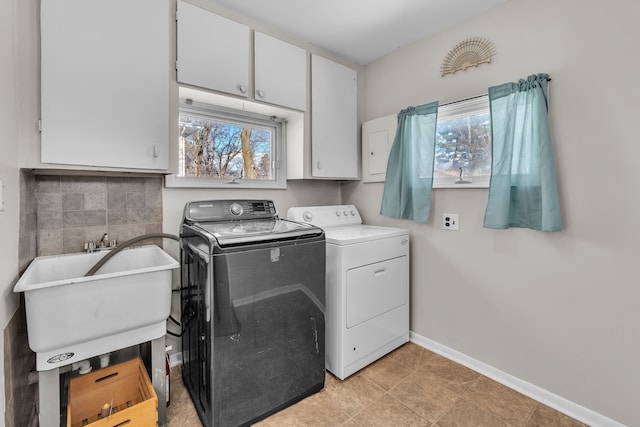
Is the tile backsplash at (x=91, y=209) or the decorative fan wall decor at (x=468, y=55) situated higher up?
the decorative fan wall decor at (x=468, y=55)

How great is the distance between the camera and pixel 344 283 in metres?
1.84

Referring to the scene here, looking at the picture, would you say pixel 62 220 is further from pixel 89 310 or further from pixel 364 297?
pixel 364 297

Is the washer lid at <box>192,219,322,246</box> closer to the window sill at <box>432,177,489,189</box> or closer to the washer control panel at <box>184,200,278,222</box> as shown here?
the washer control panel at <box>184,200,278,222</box>

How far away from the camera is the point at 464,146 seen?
6.88 ft

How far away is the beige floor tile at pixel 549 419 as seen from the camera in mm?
1536

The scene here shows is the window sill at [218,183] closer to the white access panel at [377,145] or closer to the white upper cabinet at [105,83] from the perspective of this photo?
the white upper cabinet at [105,83]

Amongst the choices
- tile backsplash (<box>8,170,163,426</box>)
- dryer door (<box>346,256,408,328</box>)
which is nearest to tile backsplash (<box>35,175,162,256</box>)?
tile backsplash (<box>8,170,163,426</box>)

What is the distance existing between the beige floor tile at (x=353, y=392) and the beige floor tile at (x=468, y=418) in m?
0.37

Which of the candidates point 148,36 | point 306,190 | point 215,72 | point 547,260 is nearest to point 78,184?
point 148,36

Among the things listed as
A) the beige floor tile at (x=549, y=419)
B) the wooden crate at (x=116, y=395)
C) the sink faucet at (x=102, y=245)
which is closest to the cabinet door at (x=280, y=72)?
the sink faucet at (x=102, y=245)

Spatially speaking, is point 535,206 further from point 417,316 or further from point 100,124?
point 100,124

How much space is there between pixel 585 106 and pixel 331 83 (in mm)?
1699

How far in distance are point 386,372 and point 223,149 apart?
2.02m

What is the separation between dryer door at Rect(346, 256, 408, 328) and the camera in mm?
1886
